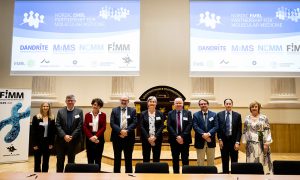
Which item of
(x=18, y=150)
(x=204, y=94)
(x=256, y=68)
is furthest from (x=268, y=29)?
(x=18, y=150)

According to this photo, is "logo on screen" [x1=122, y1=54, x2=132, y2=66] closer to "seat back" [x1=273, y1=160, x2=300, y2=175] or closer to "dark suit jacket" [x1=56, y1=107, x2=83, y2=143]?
"dark suit jacket" [x1=56, y1=107, x2=83, y2=143]

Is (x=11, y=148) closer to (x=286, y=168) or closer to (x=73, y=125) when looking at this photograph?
(x=73, y=125)

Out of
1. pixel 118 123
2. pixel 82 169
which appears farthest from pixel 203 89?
pixel 82 169

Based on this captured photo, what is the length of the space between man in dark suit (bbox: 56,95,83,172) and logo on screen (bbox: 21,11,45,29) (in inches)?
109

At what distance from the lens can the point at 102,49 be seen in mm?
6066

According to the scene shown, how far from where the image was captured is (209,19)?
231 inches

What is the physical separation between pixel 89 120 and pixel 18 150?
2658 mm

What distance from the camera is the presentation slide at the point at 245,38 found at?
18.7ft

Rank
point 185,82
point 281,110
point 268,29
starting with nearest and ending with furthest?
point 268,29 → point 281,110 → point 185,82

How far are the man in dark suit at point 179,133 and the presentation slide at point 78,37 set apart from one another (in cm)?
209

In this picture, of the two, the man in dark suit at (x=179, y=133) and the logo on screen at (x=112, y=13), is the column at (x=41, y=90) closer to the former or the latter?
the logo on screen at (x=112, y=13)

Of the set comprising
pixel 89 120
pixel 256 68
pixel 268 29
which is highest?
pixel 268 29

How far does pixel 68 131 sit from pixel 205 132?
6.87 feet

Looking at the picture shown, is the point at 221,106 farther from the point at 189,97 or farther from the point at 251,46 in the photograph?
the point at 251,46
